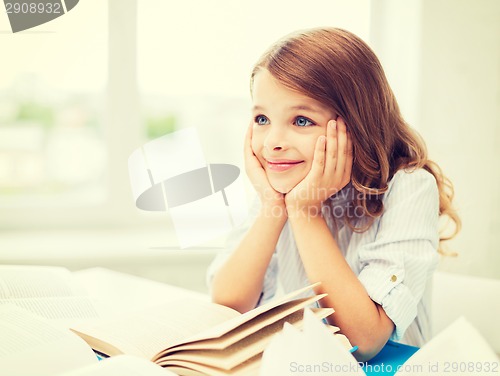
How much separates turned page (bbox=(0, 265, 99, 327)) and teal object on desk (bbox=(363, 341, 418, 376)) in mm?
426

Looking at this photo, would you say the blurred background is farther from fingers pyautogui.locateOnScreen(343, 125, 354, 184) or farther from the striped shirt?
fingers pyautogui.locateOnScreen(343, 125, 354, 184)

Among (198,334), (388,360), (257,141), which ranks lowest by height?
(388,360)

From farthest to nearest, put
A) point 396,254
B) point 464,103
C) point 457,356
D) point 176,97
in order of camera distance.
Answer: point 176,97, point 464,103, point 396,254, point 457,356

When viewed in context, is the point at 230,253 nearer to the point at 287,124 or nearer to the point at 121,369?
the point at 287,124

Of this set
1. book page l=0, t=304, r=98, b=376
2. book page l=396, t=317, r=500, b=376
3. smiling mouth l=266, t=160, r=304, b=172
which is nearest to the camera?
book page l=396, t=317, r=500, b=376

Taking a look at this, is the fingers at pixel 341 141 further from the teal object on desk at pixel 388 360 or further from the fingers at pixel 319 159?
the teal object on desk at pixel 388 360

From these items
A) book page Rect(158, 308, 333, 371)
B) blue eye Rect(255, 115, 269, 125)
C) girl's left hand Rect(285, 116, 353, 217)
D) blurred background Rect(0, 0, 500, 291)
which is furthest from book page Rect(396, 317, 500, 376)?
blurred background Rect(0, 0, 500, 291)

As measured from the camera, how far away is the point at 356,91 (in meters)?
0.87

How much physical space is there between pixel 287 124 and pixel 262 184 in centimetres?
16

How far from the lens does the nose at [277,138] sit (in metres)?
0.85

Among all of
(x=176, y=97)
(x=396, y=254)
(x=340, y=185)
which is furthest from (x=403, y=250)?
(x=176, y=97)

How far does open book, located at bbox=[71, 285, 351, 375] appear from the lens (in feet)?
1.84

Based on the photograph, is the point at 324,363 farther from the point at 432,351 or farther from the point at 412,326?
the point at 412,326

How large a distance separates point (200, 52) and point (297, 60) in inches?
43.2
